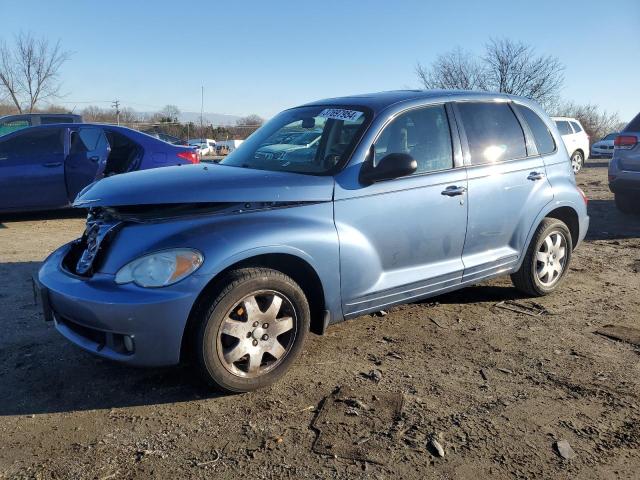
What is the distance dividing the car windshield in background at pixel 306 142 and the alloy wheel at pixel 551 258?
2175 millimetres

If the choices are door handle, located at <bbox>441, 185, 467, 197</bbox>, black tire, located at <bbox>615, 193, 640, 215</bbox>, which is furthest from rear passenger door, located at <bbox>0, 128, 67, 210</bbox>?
black tire, located at <bbox>615, 193, 640, 215</bbox>

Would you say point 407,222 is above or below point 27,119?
above

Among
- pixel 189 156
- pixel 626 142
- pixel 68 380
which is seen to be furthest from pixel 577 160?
pixel 68 380

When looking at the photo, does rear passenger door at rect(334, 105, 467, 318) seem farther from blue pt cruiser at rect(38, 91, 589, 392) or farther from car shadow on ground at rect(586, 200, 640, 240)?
car shadow on ground at rect(586, 200, 640, 240)

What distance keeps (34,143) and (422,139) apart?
6555 millimetres

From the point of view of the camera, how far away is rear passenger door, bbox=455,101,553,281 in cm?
432

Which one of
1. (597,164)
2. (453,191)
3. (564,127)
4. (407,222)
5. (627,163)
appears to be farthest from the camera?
(597,164)

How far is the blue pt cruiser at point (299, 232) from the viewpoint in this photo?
3.03 m

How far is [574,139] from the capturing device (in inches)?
718

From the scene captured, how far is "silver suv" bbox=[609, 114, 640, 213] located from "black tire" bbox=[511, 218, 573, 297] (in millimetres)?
4368

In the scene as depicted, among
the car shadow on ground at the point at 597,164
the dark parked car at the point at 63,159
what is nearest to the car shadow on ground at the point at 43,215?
the dark parked car at the point at 63,159

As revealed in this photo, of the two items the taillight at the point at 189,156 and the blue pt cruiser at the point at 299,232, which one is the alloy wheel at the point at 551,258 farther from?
the taillight at the point at 189,156

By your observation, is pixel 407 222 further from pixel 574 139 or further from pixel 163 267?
pixel 574 139

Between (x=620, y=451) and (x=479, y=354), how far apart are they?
1218 millimetres
